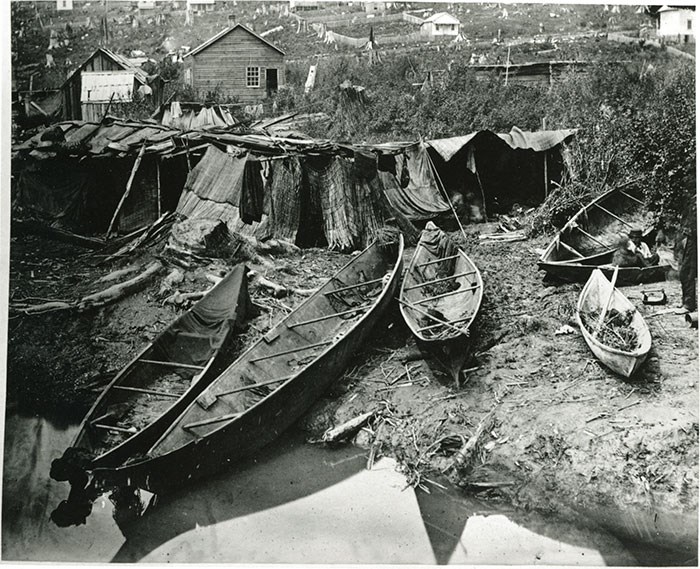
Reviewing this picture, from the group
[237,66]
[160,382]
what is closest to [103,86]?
[237,66]

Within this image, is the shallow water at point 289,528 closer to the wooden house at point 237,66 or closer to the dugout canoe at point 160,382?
the dugout canoe at point 160,382

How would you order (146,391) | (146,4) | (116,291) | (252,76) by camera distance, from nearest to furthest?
(146,4)
(146,391)
(116,291)
(252,76)

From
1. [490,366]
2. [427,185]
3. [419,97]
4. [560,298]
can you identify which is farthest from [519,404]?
[419,97]

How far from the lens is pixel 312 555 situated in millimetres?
5422

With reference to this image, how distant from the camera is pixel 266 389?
264 inches

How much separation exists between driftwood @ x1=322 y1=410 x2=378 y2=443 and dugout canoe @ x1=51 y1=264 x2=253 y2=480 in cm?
147

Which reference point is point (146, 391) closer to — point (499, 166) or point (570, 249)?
point (570, 249)

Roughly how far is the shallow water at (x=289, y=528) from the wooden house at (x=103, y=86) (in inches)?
175

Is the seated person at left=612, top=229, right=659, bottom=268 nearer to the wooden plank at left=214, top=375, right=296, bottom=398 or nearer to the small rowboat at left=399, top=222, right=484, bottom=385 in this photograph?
the small rowboat at left=399, top=222, right=484, bottom=385

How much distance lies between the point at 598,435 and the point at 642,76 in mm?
5827

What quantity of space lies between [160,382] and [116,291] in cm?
171

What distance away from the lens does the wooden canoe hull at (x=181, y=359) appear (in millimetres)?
5836

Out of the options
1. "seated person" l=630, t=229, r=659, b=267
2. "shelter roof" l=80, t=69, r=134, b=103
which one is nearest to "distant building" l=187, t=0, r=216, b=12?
"shelter roof" l=80, t=69, r=134, b=103

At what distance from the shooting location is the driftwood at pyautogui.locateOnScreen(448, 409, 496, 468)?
598 cm
